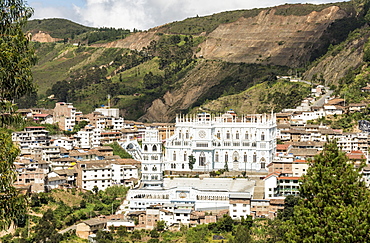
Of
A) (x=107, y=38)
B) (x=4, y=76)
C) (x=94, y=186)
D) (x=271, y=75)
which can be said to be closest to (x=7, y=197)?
(x=4, y=76)

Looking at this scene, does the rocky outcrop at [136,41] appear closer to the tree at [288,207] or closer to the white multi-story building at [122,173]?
the white multi-story building at [122,173]

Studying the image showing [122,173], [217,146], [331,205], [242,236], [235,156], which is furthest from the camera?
[217,146]

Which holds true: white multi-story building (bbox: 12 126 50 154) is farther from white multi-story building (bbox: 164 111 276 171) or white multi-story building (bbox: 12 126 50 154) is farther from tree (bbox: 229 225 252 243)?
tree (bbox: 229 225 252 243)

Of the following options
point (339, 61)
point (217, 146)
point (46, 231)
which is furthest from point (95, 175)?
point (339, 61)

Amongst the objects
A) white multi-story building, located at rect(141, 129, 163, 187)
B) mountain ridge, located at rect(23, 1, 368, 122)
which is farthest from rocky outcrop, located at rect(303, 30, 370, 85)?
white multi-story building, located at rect(141, 129, 163, 187)

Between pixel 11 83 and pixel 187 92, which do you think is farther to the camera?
pixel 187 92

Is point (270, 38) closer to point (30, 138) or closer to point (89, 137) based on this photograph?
point (89, 137)
